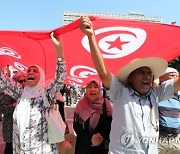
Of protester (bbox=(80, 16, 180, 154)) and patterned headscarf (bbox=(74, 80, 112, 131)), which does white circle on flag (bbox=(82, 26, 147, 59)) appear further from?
protester (bbox=(80, 16, 180, 154))

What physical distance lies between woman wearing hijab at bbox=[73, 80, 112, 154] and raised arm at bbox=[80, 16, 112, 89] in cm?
96

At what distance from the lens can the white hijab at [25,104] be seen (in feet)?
10.8

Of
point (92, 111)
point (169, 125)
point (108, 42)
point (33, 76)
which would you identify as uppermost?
point (108, 42)

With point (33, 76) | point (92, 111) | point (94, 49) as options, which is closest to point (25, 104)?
point (33, 76)

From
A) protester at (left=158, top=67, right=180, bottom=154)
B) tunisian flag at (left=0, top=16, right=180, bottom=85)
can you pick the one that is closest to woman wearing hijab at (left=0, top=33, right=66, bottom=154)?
tunisian flag at (left=0, top=16, right=180, bottom=85)

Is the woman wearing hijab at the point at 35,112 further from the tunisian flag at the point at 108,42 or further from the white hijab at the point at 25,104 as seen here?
the tunisian flag at the point at 108,42

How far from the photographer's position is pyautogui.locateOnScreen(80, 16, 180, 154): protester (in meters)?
2.69

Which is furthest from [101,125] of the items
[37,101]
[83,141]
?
[37,101]

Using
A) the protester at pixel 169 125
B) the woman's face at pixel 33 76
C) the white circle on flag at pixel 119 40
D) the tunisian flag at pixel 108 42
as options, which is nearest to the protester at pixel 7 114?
the tunisian flag at pixel 108 42

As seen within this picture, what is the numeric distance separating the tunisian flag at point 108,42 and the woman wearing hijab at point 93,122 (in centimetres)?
38

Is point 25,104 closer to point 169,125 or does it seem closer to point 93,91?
point 93,91

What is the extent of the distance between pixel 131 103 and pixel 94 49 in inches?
19.9

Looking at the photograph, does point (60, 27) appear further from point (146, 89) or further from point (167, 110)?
point (167, 110)

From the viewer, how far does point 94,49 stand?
8.87ft
